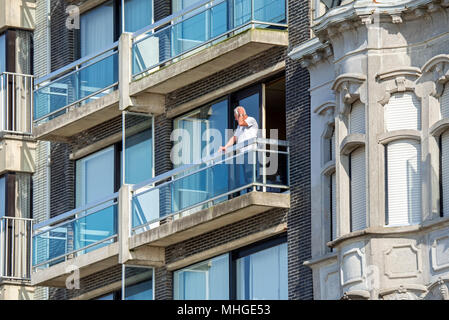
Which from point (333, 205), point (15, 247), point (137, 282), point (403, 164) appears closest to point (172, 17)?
point (137, 282)

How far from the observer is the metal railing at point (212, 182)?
1414 inches

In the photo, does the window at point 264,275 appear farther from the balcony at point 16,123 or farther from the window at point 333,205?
the balcony at point 16,123

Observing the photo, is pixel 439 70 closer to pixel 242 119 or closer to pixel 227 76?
pixel 242 119

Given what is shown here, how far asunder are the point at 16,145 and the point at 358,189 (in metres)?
15.8

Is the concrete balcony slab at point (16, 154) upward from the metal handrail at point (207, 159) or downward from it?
upward

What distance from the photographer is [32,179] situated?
46594 mm

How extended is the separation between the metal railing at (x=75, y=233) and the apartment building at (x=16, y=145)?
2770 mm

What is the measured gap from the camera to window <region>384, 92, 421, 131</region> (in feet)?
105

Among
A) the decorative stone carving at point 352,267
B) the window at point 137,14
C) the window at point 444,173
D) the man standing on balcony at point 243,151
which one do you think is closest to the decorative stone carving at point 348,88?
the window at point 444,173

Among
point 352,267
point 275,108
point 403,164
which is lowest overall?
point 352,267

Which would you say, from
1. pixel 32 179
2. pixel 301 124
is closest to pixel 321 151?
pixel 301 124

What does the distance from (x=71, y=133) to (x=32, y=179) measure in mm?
2999

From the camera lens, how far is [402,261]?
103 ft

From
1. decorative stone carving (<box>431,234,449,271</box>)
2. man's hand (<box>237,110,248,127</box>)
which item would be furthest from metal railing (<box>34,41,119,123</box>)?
decorative stone carving (<box>431,234,449,271</box>)
